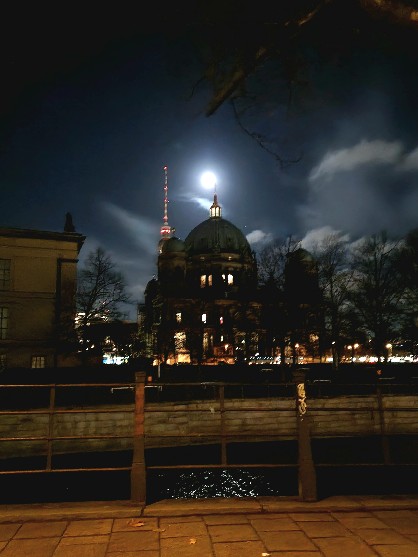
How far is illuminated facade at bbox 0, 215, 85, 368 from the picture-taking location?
119 feet

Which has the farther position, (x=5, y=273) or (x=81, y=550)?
(x=5, y=273)

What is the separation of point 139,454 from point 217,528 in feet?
4.79

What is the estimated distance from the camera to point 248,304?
40938 millimetres

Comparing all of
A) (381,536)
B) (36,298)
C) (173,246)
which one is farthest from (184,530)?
(173,246)

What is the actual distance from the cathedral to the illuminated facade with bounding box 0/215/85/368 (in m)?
10.8

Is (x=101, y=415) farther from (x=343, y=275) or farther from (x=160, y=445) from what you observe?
(x=343, y=275)

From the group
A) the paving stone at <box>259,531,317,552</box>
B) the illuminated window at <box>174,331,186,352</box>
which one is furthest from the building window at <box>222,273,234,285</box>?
the paving stone at <box>259,531,317,552</box>

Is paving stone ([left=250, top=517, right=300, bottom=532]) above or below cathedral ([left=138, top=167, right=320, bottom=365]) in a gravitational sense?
below

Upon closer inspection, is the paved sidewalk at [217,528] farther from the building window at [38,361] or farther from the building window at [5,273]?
the building window at [5,273]

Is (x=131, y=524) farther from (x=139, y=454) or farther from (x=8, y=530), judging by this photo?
(x=8, y=530)

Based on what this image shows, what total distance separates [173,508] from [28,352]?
3492 cm

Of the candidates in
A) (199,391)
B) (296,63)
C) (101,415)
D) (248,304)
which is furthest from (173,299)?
(296,63)

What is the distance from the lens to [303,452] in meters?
5.56

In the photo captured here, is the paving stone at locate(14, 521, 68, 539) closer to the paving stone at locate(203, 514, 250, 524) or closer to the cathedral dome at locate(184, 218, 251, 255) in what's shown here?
the paving stone at locate(203, 514, 250, 524)
